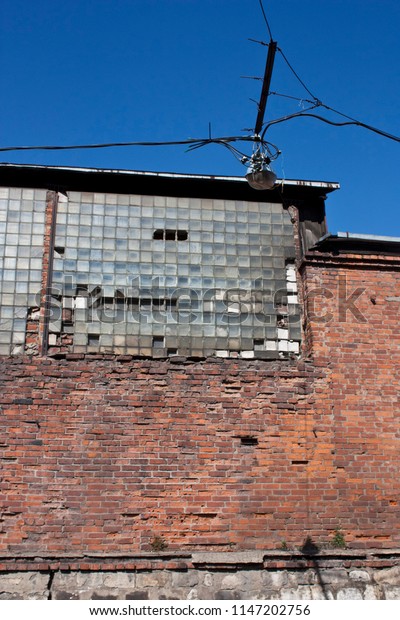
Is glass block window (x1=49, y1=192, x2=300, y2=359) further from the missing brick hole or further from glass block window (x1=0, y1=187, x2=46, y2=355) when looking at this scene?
the missing brick hole


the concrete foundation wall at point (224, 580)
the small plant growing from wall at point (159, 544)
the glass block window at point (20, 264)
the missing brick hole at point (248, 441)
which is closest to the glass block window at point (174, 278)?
the glass block window at point (20, 264)

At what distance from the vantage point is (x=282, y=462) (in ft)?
27.1

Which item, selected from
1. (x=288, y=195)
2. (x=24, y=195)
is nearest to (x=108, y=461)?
(x=24, y=195)

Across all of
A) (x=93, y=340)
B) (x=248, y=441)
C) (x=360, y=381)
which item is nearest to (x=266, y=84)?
(x=93, y=340)

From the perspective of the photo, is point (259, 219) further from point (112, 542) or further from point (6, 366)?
point (112, 542)

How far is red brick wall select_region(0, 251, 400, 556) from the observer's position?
782cm

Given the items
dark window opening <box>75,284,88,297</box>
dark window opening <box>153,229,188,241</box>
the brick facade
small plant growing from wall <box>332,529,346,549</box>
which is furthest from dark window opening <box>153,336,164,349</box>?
small plant growing from wall <box>332,529,346,549</box>

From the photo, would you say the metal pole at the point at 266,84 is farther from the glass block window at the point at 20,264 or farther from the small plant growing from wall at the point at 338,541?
the small plant growing from wall at the point at 338,541

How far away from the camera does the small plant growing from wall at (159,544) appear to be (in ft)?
25.3

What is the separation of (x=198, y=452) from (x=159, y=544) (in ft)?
4.07

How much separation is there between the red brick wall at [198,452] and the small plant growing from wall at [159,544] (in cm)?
2

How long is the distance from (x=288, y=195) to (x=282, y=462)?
13.8ft

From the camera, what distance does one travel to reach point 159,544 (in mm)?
7738

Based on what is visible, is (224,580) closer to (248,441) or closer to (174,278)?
(248,441)
